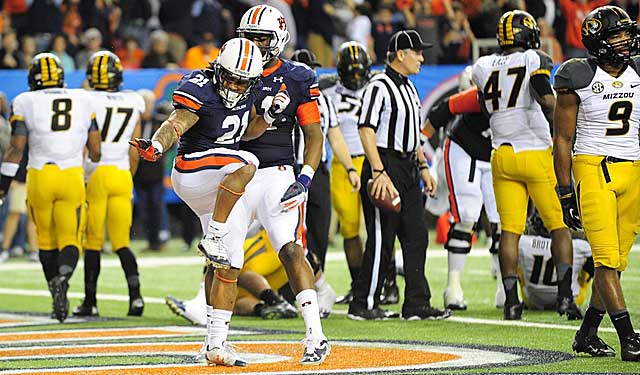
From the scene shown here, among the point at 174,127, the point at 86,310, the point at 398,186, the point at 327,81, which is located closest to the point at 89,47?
the point at 327,81

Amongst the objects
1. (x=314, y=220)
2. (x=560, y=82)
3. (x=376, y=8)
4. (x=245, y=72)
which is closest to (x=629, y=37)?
(x=560, y=82)

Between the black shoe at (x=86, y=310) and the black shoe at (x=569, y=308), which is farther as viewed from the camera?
the black shoe at (x=86, y=310)

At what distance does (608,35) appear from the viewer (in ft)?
23.2

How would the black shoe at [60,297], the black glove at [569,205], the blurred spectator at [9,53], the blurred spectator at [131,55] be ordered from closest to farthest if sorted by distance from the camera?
the black glove at [569,205] < the black shoe at [60,297] < the blurred spectator at [9,53] < the blurred spectator at [131,55]

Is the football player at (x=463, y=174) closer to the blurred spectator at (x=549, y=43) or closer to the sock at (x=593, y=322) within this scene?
the sock at (x=593, y=322)

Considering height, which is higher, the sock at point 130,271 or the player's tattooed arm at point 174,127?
the player's tattooed arm at point 174,127

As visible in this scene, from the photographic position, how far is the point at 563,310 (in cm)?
921

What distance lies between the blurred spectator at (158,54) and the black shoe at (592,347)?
1195 cm

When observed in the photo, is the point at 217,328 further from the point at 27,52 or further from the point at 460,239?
the point at 27,52

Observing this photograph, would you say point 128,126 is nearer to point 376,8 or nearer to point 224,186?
point 224,186

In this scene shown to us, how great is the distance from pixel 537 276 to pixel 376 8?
1156cm

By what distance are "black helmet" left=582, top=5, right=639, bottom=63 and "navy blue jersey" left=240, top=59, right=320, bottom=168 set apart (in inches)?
63.3

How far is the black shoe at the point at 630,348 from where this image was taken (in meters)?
6.86

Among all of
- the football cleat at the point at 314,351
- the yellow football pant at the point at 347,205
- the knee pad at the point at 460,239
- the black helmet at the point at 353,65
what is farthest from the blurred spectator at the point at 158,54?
the football cleat at the point at 314,351
